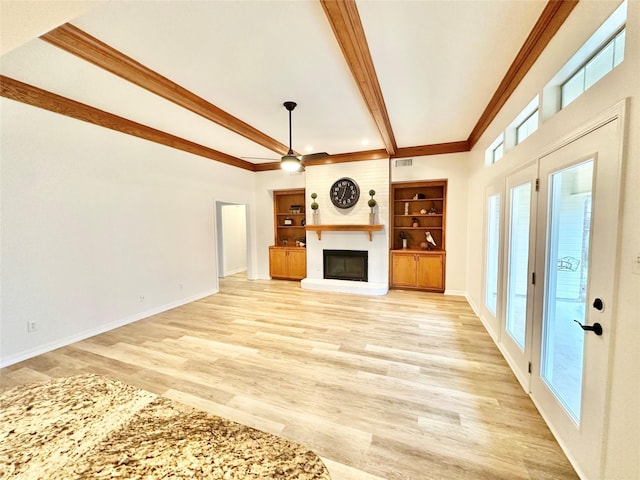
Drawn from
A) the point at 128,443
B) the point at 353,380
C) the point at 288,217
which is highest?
the point at 288,217

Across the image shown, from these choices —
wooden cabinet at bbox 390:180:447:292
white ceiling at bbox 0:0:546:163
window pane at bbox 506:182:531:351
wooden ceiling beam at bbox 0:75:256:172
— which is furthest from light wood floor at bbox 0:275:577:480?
wooden ceiling beam at bbox 0:75:256:172

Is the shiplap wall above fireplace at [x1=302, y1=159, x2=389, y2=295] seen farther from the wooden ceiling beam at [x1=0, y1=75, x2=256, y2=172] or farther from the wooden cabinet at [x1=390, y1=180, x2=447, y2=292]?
the wooden ceiling beam at [x1=0, y1=75, x2=256, y2=172]

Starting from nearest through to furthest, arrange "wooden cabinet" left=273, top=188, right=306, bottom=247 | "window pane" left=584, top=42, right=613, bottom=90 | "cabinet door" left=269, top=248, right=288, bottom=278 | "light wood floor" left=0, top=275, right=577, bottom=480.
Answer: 1. "window pane" left=584, top=42, right=613, bottom=90
2. "light wood floor" left=0, top=275, right=577, bottom=480
3. "cabinet door" left=269, top=248, right=288, bottom=278
4. "wooden cabinet" left=273, top=188, right=306, bottom=247

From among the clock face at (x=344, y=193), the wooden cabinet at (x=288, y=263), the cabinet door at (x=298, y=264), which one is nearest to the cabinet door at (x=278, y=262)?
the wooden cabinet at (x=288, y=263)

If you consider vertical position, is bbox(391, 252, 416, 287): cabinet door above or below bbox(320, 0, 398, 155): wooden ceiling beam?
below

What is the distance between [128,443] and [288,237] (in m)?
6.61

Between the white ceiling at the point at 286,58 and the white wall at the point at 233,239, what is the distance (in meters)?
4.18

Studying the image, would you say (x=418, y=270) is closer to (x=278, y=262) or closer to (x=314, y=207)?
(x=314, y=207)

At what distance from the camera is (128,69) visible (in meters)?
2.50

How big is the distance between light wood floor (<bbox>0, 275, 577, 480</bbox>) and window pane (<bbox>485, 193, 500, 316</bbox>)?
47cm

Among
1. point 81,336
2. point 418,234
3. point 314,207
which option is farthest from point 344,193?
point 81,336

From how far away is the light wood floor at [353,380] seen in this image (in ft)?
5.58

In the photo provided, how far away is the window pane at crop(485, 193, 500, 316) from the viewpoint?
11.1 ft

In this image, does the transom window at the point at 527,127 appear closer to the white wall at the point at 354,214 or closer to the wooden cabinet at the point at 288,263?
the white wall at the point at 354,214
